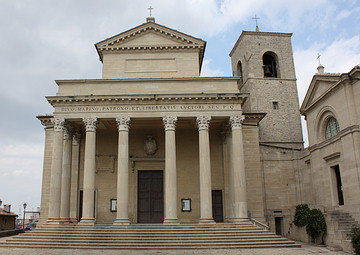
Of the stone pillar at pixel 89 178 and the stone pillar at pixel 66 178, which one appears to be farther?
the stone pillar at pixel 66 178

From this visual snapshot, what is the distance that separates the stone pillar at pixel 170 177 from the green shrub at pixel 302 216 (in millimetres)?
8496

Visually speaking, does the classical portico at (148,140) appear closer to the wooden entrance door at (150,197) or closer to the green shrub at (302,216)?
the wooden entrance door at (150,197)

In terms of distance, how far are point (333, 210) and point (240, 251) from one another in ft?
27.2

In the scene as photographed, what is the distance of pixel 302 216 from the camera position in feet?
74.5

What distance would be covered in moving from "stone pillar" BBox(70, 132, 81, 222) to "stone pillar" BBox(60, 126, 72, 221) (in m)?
1.80

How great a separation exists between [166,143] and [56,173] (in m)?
7.23

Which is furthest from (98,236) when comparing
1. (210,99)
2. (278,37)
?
(278,37)

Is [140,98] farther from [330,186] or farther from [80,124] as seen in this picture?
[330,186]

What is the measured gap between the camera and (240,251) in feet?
55.4

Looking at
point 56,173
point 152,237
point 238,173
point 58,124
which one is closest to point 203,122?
point 238,173

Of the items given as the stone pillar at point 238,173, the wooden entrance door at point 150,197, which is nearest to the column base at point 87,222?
the wooden entrance door at point 150,197

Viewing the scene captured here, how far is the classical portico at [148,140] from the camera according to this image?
2153 centimetres

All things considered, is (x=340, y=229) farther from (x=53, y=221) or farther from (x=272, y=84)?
(x=53, y=221)

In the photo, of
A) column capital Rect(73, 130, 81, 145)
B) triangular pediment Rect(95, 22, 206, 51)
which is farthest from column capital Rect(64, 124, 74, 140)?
triangular pediment Rect(95, 22, 206, 51)
